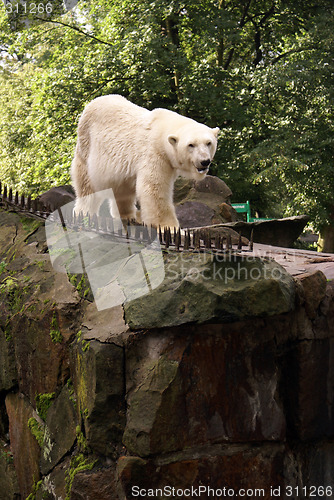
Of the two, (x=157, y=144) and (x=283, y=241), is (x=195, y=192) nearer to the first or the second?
(x=283, y=241)

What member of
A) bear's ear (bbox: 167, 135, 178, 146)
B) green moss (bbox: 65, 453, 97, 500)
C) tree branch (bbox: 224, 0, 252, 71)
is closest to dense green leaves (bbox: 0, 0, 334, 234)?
tree branch (bbox: 224, 0, 252, 71)

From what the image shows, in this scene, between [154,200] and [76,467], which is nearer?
[76,467]

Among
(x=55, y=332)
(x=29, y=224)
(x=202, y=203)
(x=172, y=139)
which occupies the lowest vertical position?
(x=55, y=332)

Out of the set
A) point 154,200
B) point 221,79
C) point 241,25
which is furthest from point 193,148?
point 241,25

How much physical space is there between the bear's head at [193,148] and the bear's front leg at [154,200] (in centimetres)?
27

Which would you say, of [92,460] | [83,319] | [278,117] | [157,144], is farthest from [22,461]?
[278,117]

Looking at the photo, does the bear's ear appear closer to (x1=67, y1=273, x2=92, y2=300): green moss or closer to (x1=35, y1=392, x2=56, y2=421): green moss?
(x1=67, y1=273, x2=92, y2=300): green moss

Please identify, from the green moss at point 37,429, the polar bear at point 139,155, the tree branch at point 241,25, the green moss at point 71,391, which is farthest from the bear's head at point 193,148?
the tree branch at point 241,25

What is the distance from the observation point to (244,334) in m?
4.24

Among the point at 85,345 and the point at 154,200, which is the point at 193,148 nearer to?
the point at 154,200

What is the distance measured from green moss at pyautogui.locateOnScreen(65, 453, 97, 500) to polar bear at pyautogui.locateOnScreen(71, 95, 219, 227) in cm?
215

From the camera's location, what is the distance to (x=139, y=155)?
209 inches

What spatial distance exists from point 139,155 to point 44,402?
244 cm

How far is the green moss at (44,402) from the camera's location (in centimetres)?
489
